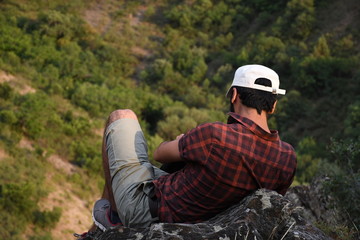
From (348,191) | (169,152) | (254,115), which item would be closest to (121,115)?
(169,152)

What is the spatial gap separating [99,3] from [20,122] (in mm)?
21352

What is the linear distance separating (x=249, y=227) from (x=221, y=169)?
0.42 meters

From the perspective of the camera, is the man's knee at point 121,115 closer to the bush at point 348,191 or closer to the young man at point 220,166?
the young man at point 220,166

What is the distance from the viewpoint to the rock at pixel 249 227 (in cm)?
198

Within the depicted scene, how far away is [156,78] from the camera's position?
84.7 feet

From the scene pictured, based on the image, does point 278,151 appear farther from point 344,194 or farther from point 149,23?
point 149,23

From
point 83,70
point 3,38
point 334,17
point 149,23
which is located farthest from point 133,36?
point 334,17

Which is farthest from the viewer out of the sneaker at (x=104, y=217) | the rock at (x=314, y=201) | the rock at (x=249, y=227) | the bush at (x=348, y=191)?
the rock at (x=314, y=201)

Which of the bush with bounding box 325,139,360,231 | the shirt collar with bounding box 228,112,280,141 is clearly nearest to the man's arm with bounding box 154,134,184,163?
the shirt collar with bounding box 228,112,280,141

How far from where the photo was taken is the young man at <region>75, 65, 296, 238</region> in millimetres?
2330

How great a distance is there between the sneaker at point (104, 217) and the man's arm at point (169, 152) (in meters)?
0.51

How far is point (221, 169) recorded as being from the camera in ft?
7.67

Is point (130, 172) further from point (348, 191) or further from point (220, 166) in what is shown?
point (348, 191)

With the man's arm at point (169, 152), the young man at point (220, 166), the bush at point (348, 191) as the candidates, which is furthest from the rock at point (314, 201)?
the man's arm at point (169, 152)
